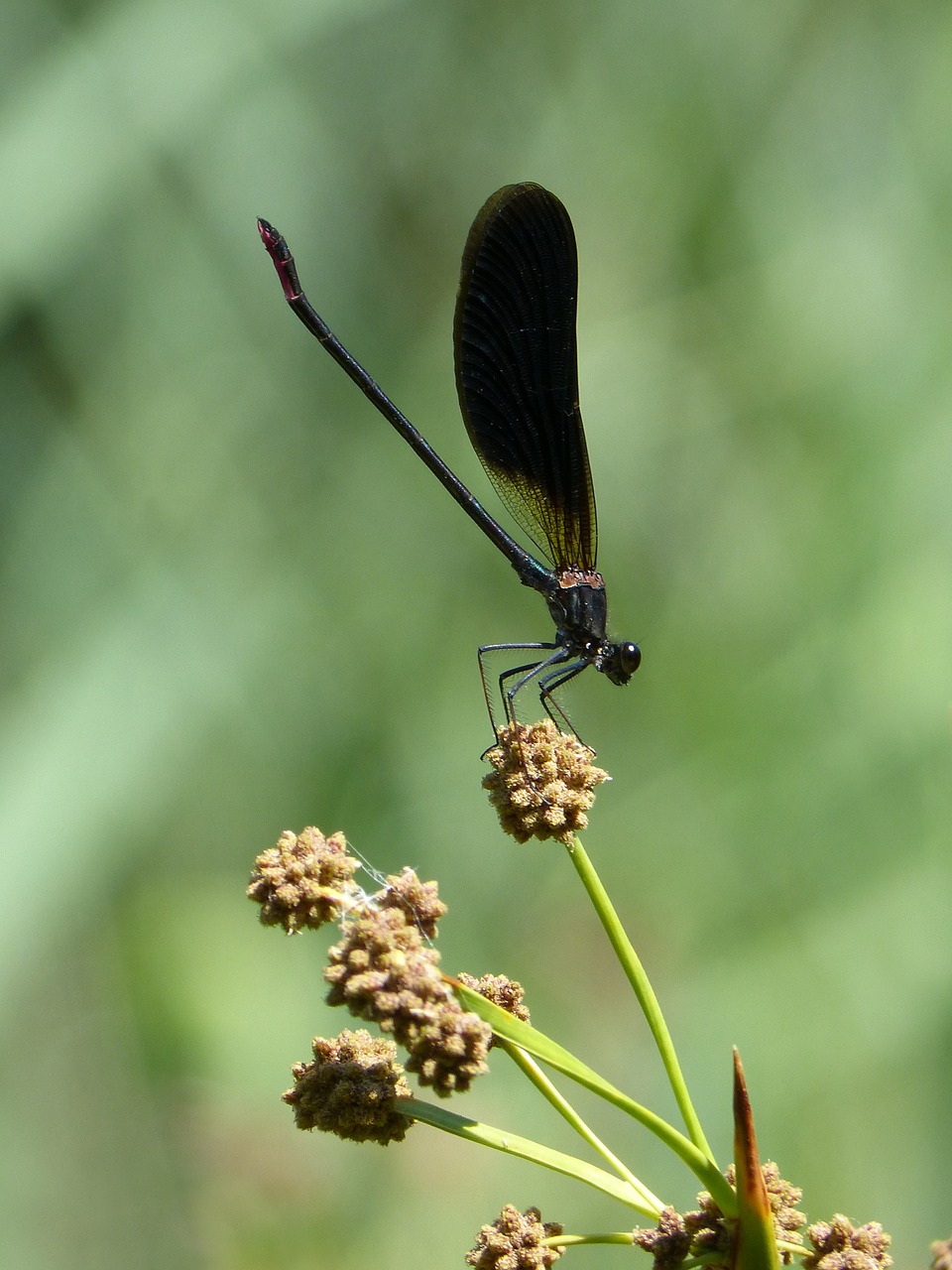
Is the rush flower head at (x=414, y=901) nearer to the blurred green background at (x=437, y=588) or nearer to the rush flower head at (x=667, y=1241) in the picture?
the rush flower head at (x=667, y=1241)

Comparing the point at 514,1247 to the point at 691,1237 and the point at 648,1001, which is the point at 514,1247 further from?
the point at 648,1001

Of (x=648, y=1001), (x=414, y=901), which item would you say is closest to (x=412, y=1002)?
(x=414, y=901)

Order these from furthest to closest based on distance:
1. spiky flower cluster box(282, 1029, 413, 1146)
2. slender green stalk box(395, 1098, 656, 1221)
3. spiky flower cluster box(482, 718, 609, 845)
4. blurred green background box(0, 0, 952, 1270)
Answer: blurred green background box(0, 0, 952, 1270) < spiky flower cluster box(482, 718, 609, 845) < spiky flower cluster box(282, 1029, 413, 1146) < slender green stalk box(395, 1098, 656, 1221)

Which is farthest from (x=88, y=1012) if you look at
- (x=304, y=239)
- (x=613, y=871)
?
(x=304, y=239)

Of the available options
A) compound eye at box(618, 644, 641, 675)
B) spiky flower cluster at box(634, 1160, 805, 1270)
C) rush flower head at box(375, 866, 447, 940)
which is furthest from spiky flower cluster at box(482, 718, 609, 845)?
compound eye at box(618, 644, 641, 675)

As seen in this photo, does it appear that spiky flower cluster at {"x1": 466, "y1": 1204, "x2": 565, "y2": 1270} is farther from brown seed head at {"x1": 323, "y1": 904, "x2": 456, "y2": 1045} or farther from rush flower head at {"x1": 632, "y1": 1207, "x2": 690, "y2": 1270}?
brown seed head at {"x1": 323, "y1": 904, "x2": 456, "y2": 1045}

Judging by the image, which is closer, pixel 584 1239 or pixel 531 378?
pixel 584 1239
